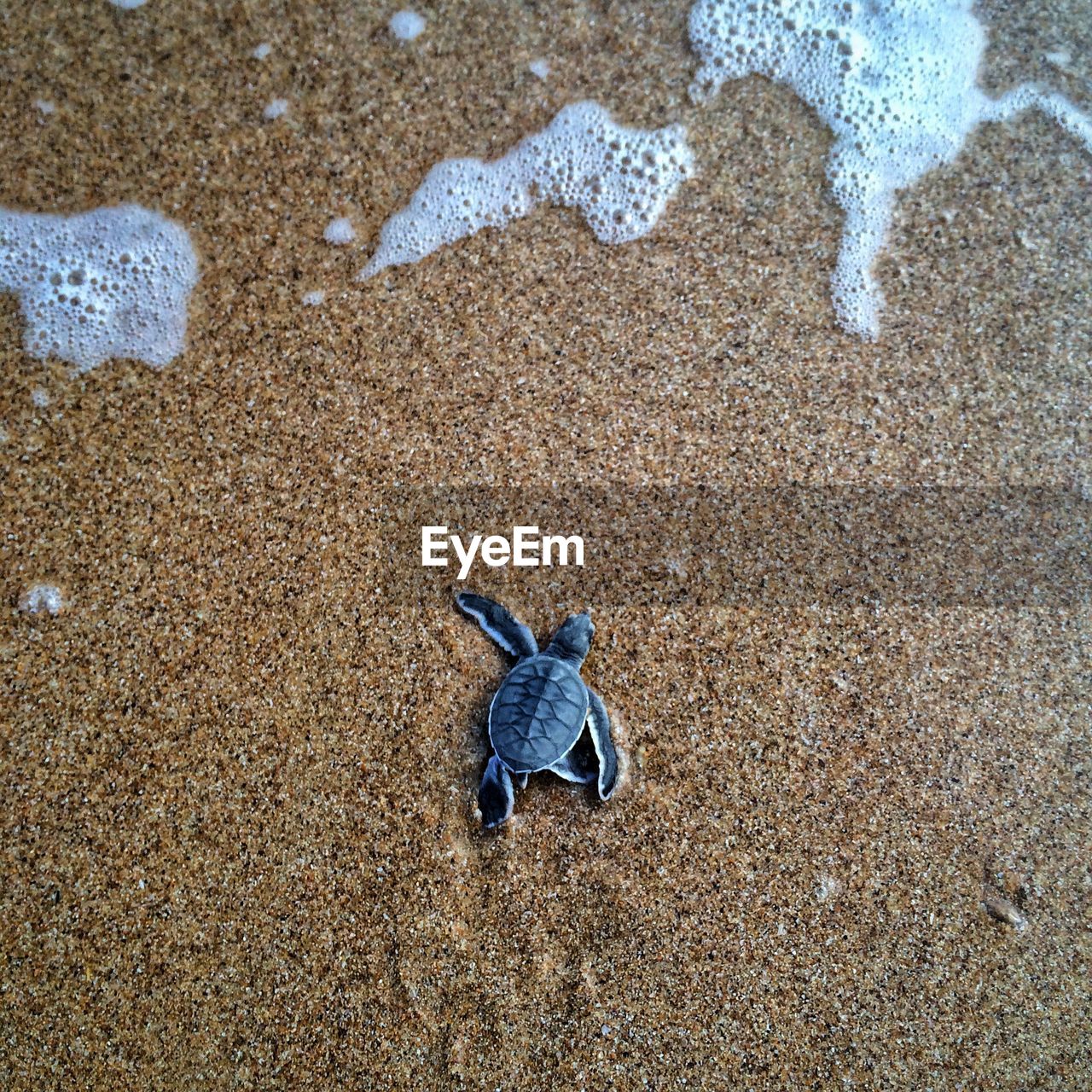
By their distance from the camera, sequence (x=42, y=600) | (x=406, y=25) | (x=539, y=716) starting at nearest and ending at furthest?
(x=539, y=716) → (x=42, y=600) → (x=406, y=25)

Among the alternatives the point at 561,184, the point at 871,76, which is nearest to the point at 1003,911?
the point at 561,184

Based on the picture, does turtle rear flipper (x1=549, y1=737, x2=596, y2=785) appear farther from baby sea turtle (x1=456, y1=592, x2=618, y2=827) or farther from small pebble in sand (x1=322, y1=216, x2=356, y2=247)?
small pebble in sand (x1=322, y1=216, x2=356, y2=247)

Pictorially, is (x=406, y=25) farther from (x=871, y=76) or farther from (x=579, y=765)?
(x=579, y=765)

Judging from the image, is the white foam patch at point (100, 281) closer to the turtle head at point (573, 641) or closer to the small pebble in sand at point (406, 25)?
the small pebble in sand at point (406, 25)

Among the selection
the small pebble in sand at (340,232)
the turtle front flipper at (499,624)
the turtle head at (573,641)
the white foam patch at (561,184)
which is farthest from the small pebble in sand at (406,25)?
the turtle head at (573,641)

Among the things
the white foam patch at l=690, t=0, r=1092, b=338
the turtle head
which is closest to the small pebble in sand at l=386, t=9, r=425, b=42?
the white foam patch at l=690, t=0, r=1092, b=338

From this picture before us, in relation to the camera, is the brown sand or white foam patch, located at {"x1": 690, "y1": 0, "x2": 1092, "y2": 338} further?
white foam patch, located at {"x1": 690, "y1": 0, "x2": 1092, "y2": 338}
